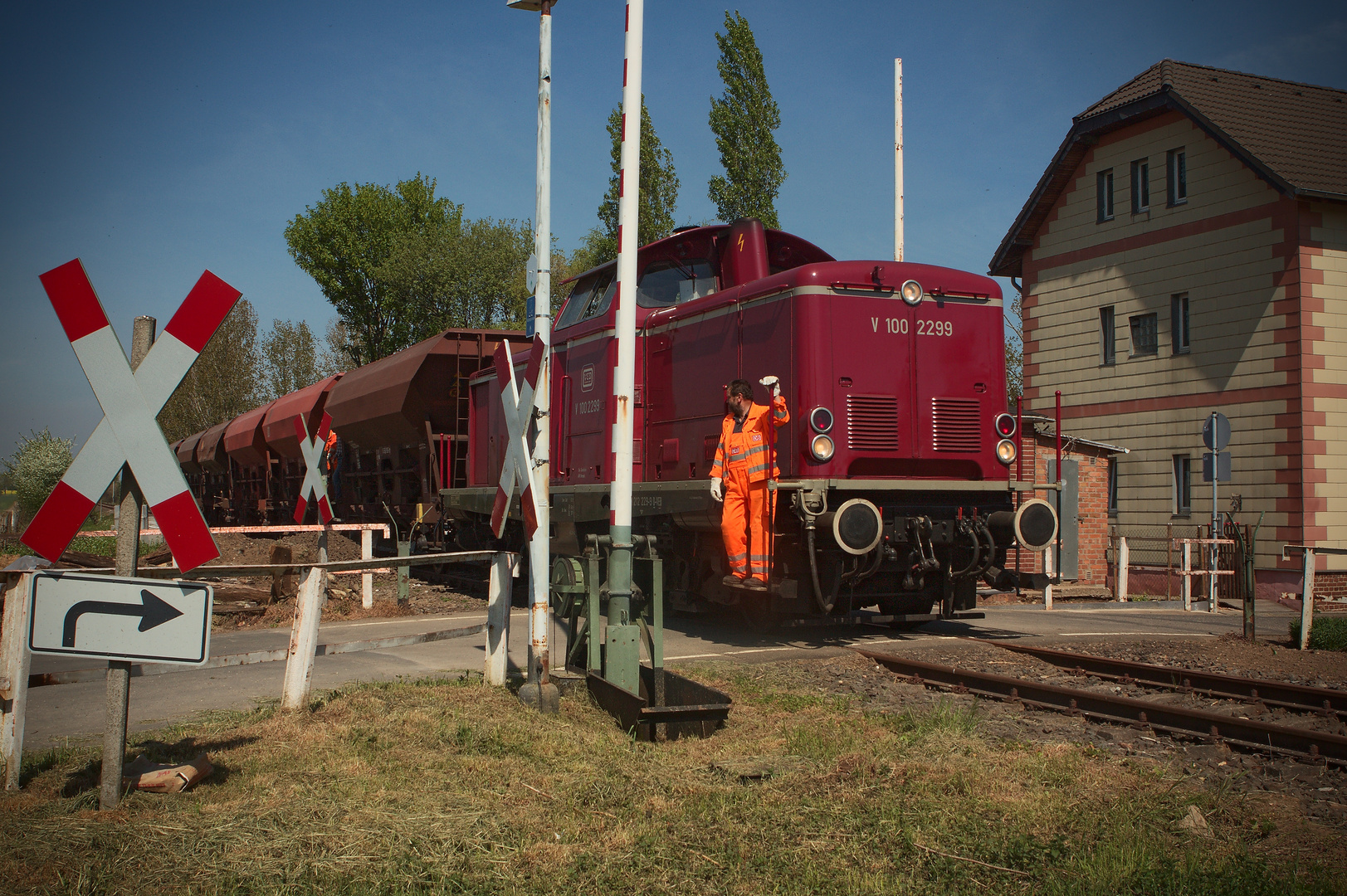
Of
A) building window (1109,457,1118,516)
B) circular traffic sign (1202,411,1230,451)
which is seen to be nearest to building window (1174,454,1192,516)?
building window (1109,457,1118,516)

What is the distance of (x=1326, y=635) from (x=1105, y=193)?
47.1 ft

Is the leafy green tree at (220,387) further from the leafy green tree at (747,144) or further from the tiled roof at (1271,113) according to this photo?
the tiled roof at (1271,113)

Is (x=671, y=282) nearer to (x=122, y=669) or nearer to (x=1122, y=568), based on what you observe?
(x=122, y=669)

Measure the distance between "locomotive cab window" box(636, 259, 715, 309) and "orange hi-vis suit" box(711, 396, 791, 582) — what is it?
2.34 meters

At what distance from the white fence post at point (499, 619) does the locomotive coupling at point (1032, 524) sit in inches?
182

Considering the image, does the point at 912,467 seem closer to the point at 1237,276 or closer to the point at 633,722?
the point at 633,722

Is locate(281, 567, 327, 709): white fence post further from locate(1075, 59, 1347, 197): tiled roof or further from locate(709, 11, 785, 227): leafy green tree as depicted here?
locate(709, 11, 785, 227): leafy green tree

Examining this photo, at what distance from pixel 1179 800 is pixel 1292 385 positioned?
52.7 feet

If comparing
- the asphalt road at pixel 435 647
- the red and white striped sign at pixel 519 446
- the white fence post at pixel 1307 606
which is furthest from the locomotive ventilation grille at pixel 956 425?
the red and white striped sign at pixel 519 446

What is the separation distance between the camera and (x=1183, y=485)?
19.0 meters

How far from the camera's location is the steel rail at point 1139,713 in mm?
5094

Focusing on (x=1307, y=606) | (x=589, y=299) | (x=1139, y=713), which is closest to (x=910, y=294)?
(x=589, y=299)

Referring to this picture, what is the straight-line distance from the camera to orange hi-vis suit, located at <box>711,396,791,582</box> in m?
7.93

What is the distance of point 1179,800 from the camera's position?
13.0 ft
